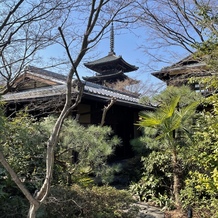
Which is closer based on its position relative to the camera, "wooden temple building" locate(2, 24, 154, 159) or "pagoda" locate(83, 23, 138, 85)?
"wooden temple building" locate(2, 24, 154, 159)

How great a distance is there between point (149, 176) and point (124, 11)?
13.4 feet

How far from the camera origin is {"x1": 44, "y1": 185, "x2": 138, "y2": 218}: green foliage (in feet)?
10.3

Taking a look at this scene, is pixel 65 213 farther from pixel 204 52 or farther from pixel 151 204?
pixel 204 52

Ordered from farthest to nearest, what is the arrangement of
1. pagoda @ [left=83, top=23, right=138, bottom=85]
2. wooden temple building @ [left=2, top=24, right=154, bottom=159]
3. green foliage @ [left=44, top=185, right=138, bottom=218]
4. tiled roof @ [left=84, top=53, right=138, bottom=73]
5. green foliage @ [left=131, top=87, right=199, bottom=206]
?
1. pagoda @ [left=83, top=23, right=138, bottom=85]
2. tiled roof @ [left=84, top=53, right=138, bottom=73]
3. wooden temple building @ [left=2, top=24, right=154, bottom=159]
4. green foliage @ [left=131, top=87, right=199, bottom=206]
5. green foliage @ [left=44, top=185, right=138, bottom=218]

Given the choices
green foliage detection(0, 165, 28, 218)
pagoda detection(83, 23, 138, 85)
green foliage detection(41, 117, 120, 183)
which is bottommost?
green foliage detection(0, 165, 28, 218)

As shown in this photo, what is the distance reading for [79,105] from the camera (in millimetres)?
7738

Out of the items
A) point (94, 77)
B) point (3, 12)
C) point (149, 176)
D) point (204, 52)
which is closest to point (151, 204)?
point (149, 176)

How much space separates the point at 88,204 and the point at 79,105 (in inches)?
184

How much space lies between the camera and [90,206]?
11.1 feet

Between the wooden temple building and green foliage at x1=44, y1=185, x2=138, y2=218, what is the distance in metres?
2.31

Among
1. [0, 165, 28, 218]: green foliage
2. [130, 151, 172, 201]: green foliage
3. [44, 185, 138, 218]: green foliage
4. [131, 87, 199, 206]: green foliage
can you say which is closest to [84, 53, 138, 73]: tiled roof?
[131, 87, 199, 206]: green foliage

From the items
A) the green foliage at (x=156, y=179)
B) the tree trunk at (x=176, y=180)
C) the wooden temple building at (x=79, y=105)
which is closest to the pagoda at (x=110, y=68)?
the wooden temple building at (x=79, y=105)

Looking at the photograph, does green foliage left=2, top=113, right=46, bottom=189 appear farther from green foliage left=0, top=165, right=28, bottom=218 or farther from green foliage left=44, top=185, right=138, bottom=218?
green foliage left=44, top=185, right=138, bottom=218

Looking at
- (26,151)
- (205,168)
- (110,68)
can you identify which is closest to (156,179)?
(205,168)
